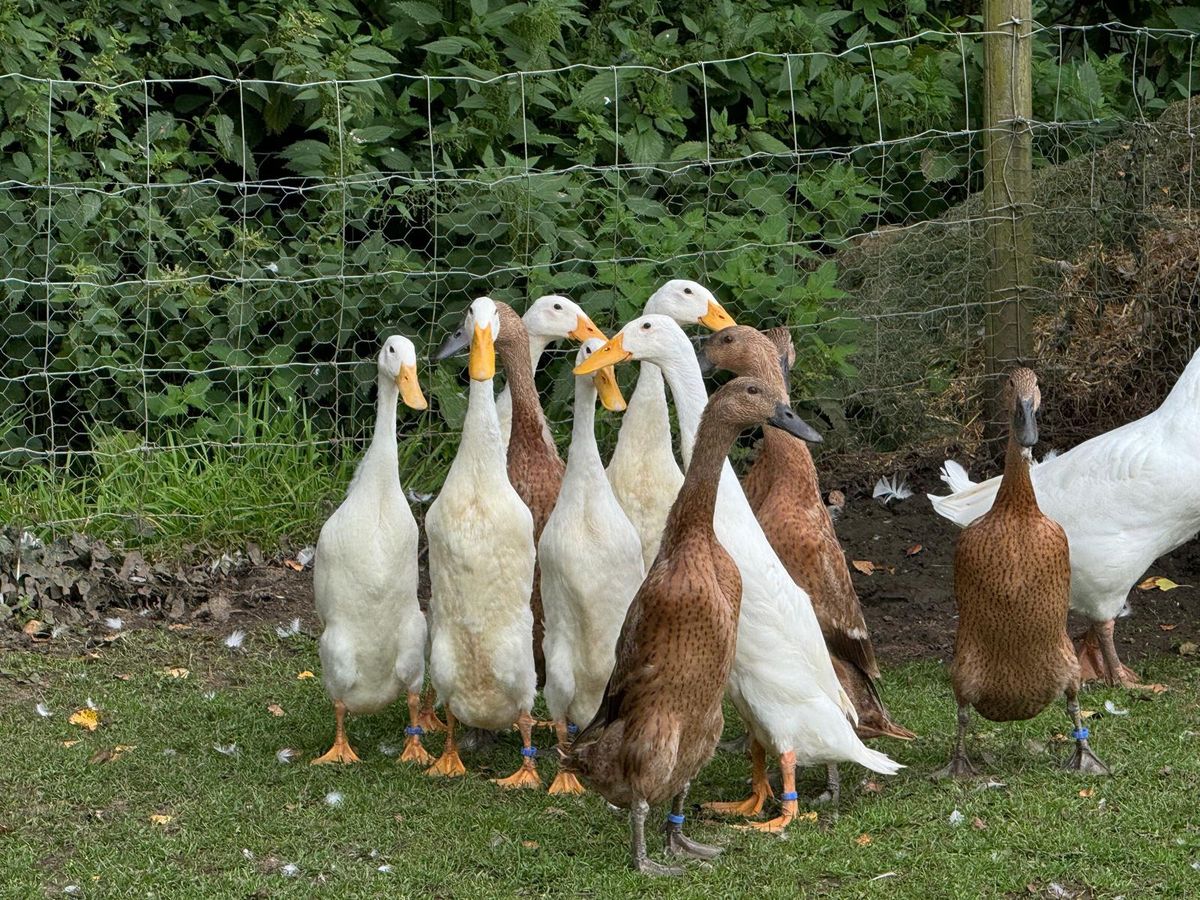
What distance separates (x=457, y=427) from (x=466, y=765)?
2.35 meters

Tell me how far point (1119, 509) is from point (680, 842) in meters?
2.33

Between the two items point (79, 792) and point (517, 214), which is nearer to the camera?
point (79, 792)

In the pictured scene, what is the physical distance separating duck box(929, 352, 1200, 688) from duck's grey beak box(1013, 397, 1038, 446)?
3.32ft

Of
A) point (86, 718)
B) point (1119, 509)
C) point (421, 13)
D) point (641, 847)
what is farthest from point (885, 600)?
point (421, 13)

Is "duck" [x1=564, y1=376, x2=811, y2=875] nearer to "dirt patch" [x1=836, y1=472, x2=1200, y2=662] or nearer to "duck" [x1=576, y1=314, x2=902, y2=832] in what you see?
"duck" [x1=576, y1=314, x2=902, y2=832]

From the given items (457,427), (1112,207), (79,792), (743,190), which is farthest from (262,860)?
(1112,207)

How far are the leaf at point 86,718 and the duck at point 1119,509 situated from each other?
131 inches

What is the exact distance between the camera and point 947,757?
552 cm

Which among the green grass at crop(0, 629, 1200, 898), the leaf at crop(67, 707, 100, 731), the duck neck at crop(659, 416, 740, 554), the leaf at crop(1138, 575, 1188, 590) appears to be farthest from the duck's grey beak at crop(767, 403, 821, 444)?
the leaf at crop(1138, 575, 1188, 590)

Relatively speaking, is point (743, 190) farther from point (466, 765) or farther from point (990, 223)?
point (466, 765)

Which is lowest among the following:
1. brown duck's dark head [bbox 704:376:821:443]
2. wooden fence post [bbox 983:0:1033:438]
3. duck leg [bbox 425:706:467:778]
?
duck leg [bbox 425:706:467:778]

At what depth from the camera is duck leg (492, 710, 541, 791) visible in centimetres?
543

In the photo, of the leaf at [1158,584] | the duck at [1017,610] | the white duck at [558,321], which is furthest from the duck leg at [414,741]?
the leaf at [1158,584]

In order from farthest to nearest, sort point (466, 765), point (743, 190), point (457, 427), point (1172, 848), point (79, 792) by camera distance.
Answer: point (743, 190) < point (457, 427) < point (466, 765) < point (79, 792) < point (1172, 848)
